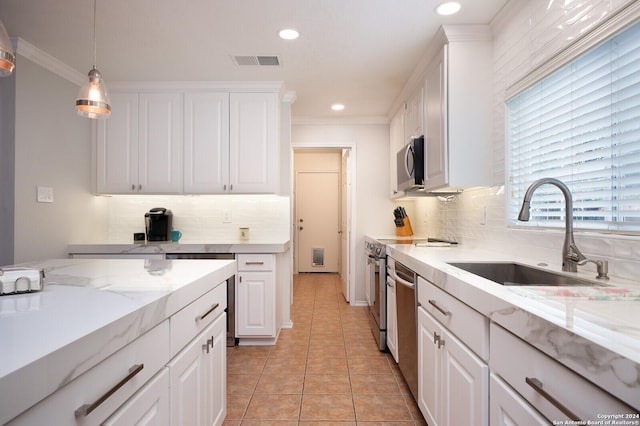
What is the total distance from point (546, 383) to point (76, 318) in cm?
110

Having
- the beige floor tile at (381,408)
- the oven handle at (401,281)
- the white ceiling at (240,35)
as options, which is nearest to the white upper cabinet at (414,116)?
the white ceiling at (240,35)

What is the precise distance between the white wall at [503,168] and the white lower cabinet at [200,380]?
1647 mm

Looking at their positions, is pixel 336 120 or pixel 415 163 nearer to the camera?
pixel 415 163

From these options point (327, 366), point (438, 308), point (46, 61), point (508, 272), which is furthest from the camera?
point (46, 61)

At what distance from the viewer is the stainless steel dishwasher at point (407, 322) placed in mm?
2033

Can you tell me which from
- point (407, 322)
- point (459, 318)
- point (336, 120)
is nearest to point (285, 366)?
point (407, 322)

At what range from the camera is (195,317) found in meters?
1.34

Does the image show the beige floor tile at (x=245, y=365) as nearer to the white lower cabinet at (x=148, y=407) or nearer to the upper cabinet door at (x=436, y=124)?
the white lower cabinet at (x=148, y=407)

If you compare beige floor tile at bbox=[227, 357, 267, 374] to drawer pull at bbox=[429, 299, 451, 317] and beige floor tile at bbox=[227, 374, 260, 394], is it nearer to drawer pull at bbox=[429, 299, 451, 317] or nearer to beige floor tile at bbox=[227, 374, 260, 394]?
beige floor tile at bbox=[227, 374, 260, 394]

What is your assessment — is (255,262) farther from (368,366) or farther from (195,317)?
→ (195,317)

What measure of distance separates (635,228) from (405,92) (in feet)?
8.16

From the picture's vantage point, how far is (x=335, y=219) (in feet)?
23.2

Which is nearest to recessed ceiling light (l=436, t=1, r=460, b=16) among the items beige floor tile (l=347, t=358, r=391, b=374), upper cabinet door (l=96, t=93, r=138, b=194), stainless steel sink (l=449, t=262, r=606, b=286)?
stainless steel sink (l=449, t=262, r=606, b=286)

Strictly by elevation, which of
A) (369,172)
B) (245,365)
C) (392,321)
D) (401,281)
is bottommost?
(245,365)
